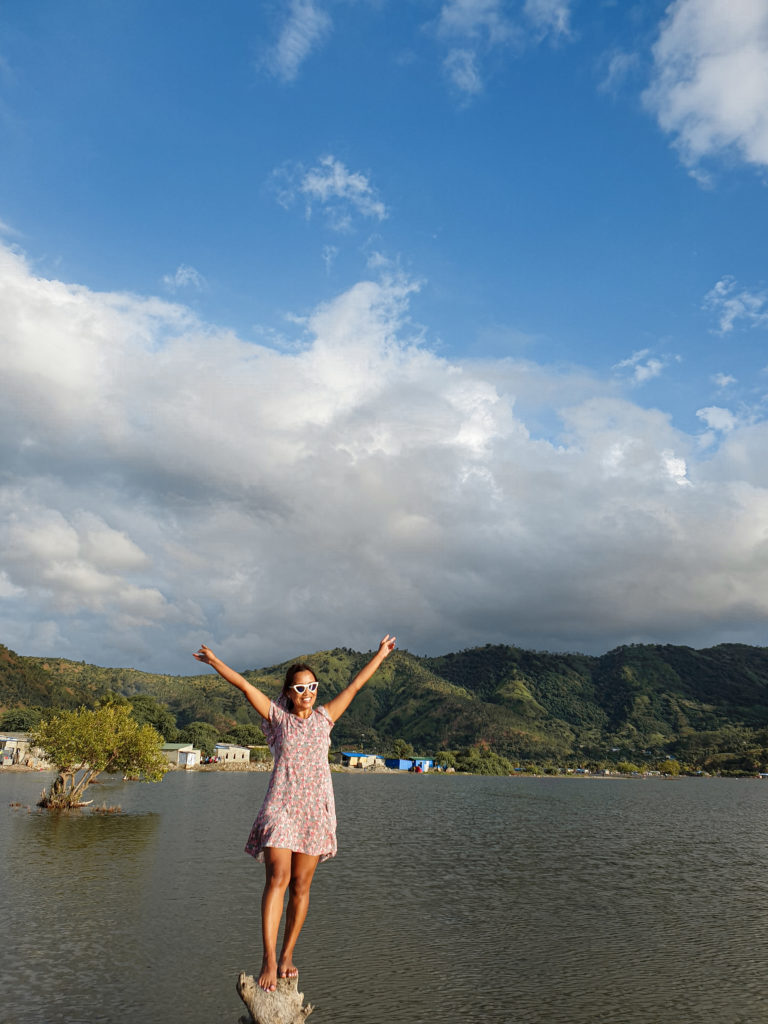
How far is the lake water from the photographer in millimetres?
13906

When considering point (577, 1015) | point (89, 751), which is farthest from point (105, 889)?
point (89, 751)

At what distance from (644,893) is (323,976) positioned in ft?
66.5

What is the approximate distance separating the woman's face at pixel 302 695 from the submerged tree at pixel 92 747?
160ft

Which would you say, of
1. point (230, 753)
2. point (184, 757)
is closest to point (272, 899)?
point (184, 757)

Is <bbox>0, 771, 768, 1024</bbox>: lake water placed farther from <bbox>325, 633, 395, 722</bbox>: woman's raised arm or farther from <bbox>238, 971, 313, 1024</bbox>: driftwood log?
Result: <bbox>325, 633, 395, 722</bbox>: woman's raised arm

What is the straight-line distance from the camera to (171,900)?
22.6m

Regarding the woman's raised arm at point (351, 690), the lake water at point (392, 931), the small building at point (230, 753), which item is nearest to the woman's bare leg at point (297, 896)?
the woman's raised arm at point (351, 690)

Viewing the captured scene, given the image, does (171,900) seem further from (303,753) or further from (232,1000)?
(303,753)

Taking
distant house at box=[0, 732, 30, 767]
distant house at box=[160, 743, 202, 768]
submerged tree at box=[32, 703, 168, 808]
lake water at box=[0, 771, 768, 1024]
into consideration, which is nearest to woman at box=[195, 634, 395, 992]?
lake water at box=[0, 771, 768, 1024]

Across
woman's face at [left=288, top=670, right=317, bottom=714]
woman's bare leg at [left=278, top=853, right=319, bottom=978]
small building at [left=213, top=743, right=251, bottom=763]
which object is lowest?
small building at [left=213, top=743, right=251, bottom=763]

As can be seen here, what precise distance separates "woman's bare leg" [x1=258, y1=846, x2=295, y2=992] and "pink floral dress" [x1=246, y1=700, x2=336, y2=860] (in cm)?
11

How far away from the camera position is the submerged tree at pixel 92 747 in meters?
50.2

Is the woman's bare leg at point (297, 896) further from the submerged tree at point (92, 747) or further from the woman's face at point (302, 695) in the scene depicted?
the submerged tree at point (92, 747)

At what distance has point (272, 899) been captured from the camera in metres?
7.31
